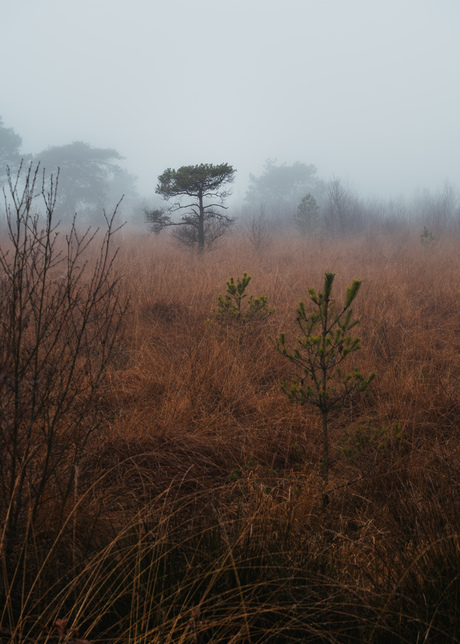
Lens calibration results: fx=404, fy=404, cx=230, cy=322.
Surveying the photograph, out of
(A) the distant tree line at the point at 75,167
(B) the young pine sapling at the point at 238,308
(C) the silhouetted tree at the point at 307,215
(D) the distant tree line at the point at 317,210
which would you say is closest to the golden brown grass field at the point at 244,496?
(B) the young pine sapling at the point at 238,308

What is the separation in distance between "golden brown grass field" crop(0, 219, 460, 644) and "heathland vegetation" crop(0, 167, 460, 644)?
0.04 ft

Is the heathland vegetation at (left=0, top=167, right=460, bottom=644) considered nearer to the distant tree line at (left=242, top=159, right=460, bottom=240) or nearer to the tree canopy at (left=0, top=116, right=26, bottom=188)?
the distant tree line at (left=242, top=159, right=460, bottom=240)

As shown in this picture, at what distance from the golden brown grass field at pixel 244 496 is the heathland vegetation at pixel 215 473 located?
0.01 metres

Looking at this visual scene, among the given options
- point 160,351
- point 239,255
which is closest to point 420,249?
point 239,255

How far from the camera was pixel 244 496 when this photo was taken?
1.82 m

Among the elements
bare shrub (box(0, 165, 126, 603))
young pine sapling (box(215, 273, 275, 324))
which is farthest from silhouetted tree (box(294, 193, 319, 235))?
bare shrub (box(0, 165, 126, 603))

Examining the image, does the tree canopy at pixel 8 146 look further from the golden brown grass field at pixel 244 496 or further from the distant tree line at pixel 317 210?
the golden brown grass field at pixel 244 496

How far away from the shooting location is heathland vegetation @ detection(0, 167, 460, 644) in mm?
1203

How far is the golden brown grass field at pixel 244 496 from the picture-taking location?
3.90 ft

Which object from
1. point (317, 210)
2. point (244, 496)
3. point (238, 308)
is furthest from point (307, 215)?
point (244, 496)

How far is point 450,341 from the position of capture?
4184 mm

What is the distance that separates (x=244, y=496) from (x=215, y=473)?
2.18 ft

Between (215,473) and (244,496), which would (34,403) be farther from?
(215,473)

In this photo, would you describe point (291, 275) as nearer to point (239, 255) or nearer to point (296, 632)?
point (239, 255)
